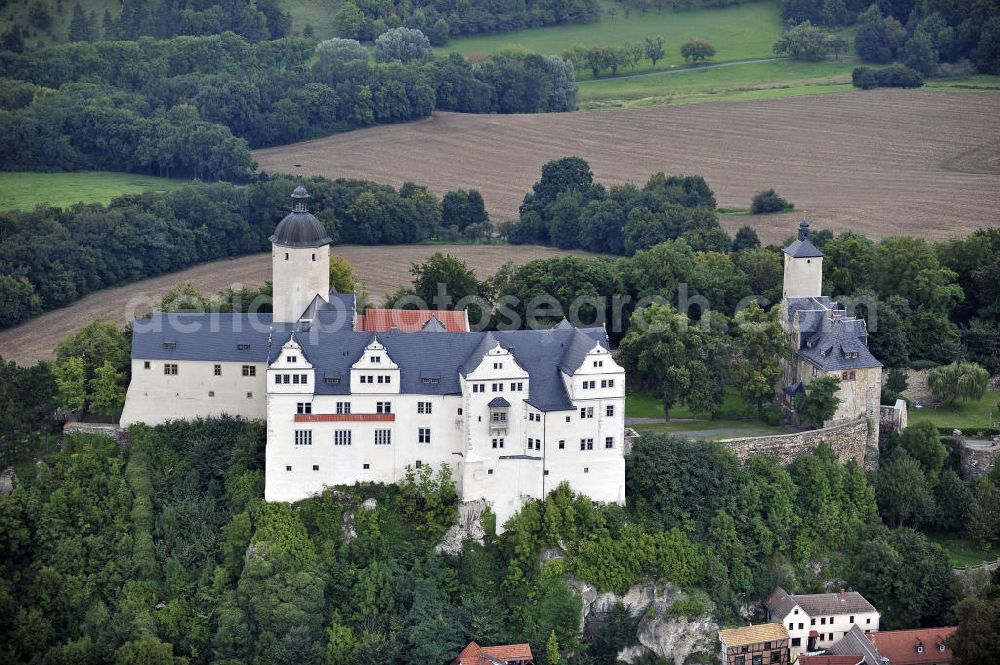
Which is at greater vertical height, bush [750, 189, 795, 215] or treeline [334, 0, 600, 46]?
treeline [334, 0, 600, 46]

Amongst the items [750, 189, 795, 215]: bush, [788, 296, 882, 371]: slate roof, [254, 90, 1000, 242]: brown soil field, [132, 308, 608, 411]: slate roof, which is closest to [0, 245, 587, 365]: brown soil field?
[254, 90, 1000, 242]: brown soil field

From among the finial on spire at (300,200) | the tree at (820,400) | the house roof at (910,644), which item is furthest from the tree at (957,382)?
the finial on spire at (300,200)

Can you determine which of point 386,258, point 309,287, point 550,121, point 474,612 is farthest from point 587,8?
point 474,612

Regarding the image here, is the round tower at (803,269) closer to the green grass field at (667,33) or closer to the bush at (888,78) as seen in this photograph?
the bush at (888,78)

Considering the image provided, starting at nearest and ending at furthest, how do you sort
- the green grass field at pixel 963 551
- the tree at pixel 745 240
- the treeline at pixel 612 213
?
the green grass field at pixel 963 551 → the tree at pixel 745 240 → the treeline at pixel 612 213

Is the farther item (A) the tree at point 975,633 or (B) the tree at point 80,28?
(B) the tree at point 80,28

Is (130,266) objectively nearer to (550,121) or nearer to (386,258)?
(386,258)

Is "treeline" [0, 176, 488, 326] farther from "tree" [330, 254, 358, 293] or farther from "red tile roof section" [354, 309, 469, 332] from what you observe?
"red tile roof section" [354, 309, 469, 332]
